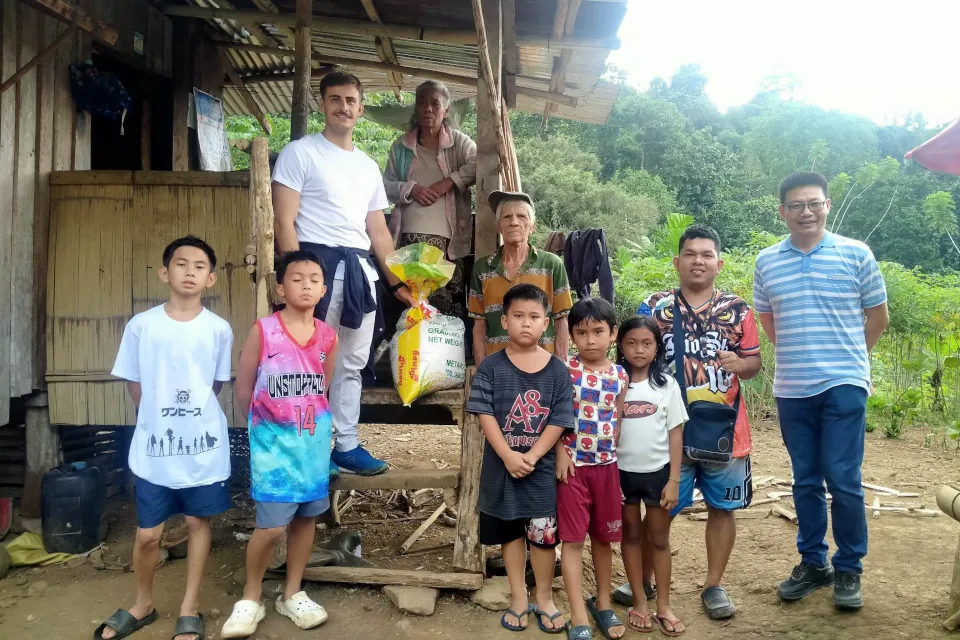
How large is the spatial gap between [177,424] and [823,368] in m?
3.01

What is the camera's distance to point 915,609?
3.50 meters

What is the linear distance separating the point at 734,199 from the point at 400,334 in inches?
1066

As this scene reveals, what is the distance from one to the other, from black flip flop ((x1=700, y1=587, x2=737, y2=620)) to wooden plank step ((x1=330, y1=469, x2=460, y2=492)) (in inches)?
55.6

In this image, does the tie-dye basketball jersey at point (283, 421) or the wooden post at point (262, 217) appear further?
the wooden post at point (262, 217)

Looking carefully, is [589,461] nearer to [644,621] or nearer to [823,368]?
[644,621]

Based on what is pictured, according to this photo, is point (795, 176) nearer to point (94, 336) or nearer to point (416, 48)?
point (416, 48)

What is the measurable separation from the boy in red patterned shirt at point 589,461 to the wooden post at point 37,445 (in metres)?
3.55

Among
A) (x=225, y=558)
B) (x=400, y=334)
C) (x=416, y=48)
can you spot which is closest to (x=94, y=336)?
(x=225, y=558)

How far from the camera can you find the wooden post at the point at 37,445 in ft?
14.9

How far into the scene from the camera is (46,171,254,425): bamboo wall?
14.8 ft

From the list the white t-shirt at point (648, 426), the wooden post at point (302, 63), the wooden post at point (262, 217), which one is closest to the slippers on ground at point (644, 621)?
the white t-shirt at point (648, 426)

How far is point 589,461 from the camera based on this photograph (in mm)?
3078

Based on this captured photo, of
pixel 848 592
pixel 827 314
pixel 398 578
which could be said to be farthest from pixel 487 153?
pixel 848 592

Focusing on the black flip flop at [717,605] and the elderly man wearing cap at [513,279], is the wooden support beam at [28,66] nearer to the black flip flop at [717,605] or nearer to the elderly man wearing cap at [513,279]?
the elderly man wearing cap at [513,279]
